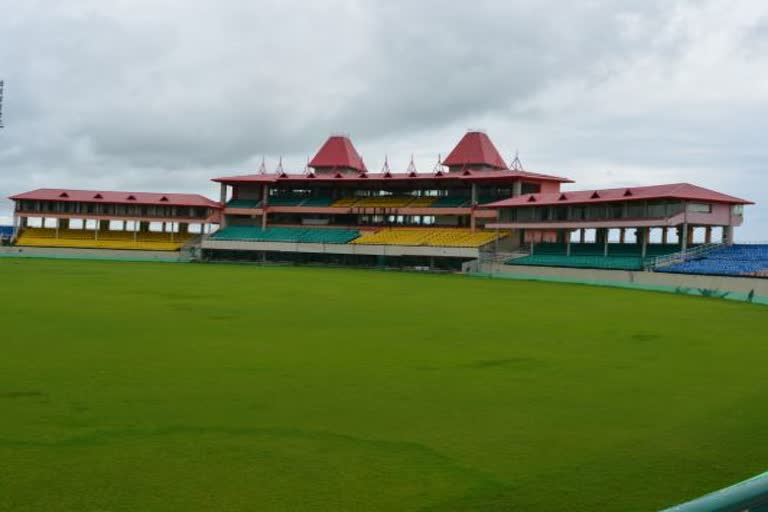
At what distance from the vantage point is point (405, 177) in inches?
Answer: 3098

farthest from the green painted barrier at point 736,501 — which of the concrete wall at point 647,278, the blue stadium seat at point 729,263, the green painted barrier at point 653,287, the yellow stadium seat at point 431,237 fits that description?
the yellow stadium seat at point 431,237

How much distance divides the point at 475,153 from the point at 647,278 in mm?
40295

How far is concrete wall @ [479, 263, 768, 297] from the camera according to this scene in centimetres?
3825

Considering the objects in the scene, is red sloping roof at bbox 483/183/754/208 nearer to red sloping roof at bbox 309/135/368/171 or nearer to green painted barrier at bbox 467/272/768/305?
green painted barrier at bbox 467/272/768/305

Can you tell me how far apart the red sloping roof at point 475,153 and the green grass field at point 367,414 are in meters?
62.1

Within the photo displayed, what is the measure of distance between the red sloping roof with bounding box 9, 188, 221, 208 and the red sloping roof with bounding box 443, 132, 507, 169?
95.3 ft

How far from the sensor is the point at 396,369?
551 inches

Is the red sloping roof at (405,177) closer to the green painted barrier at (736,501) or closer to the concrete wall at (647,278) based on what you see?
the concrete wall at (647,278)

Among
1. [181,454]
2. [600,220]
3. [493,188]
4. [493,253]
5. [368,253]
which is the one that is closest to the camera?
[181,454]

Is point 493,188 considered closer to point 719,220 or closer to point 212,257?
point 719,220

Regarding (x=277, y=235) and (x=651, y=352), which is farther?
(x=277, y=235)

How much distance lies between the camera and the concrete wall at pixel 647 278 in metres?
38.2

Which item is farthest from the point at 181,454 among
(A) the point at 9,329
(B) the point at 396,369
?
(A) the point at 9,329

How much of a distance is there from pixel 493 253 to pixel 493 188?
12.8 m
